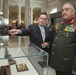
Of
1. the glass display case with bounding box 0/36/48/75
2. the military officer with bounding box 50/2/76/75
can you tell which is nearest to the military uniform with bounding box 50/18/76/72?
the military officer with bounding box 50/2/76/75

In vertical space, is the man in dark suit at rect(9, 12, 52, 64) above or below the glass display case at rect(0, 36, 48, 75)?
above

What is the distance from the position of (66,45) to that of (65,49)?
0.18ft

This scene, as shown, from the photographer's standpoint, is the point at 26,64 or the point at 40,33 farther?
the point at 40,33

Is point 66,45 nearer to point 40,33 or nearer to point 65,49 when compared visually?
point 65,49

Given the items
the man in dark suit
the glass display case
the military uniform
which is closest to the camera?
the glass display case

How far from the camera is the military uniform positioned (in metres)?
1.82

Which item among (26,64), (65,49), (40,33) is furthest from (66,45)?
(40,33)

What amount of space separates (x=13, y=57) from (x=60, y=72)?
92cm

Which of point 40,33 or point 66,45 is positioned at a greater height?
point 40,33

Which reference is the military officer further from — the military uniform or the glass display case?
the glass display case

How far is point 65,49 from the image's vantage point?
6.09 ft

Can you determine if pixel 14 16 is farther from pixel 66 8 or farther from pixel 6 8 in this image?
pixel 66 8

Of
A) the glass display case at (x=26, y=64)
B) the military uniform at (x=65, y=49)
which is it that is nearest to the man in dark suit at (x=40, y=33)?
the military uniform at (x=65, y=49)

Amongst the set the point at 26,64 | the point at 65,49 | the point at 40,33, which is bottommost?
the point at 26,64
